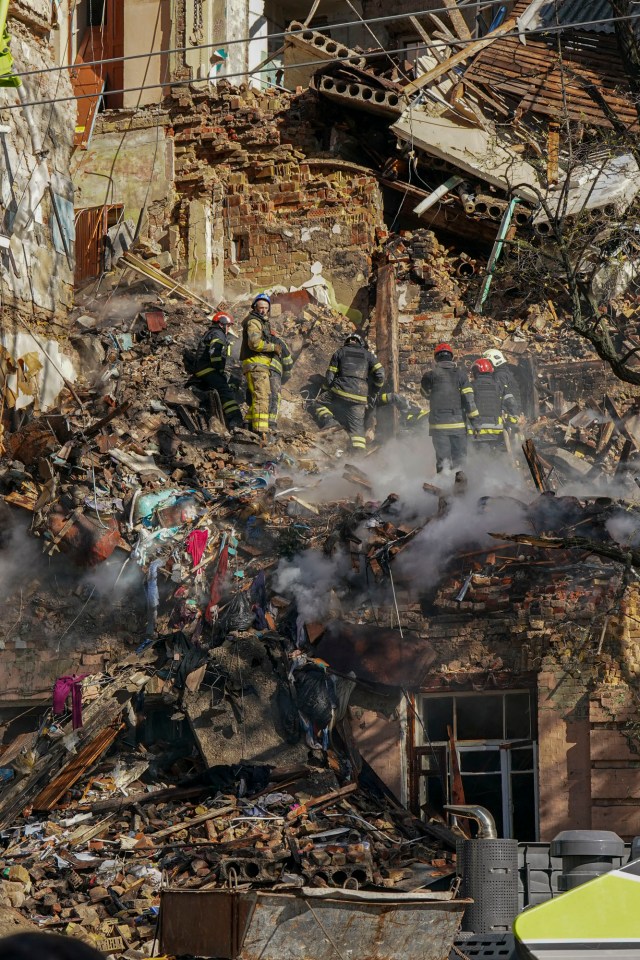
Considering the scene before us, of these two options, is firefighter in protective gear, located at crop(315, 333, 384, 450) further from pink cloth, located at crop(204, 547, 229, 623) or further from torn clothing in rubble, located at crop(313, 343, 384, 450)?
pink cloth, located at crop(204, 547, 229, 623)

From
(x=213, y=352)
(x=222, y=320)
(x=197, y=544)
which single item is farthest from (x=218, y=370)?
(x=197, y=544)

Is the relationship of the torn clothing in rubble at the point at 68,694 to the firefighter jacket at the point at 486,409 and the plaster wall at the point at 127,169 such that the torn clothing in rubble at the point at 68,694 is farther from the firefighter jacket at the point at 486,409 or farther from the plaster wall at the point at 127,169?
the plaster wall at the point at 127,169

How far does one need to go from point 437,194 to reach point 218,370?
4955 millimetres

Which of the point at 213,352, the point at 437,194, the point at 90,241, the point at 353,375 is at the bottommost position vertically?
the point at 353,375

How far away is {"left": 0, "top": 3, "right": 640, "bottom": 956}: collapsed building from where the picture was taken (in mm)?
10922

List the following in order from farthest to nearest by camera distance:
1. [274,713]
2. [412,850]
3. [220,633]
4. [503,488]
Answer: [503,488]
[220,633]
[274,713]
[412,850]

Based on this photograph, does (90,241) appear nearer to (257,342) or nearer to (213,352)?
(213,352)

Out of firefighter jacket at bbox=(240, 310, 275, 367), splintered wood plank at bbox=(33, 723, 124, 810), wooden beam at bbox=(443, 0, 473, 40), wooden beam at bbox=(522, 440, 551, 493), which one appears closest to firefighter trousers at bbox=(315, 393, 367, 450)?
firefighter jacket at bbox=(240, 310, 275, 367)

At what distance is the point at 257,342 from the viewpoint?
16.8 m

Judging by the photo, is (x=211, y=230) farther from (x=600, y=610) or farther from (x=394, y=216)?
(x=600, y=610)

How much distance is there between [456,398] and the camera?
51.1 ft

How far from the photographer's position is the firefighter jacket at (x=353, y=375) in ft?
56.7

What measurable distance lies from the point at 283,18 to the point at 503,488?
1367 cm

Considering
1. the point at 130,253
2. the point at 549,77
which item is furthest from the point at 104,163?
the point at 549,77
